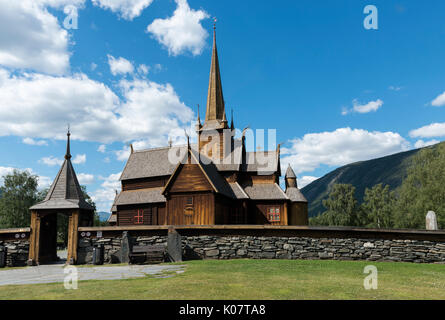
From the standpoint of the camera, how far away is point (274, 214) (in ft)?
106

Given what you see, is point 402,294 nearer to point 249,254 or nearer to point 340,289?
point 340,289

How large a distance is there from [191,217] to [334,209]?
140 ft

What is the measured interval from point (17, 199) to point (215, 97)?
41131 millimetres

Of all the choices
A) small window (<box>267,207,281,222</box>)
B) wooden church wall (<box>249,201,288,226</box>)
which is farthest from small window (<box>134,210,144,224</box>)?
small window (<box>267,207,281,222</box>)

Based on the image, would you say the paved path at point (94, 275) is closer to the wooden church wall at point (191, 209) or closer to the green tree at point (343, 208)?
the wooden church wall at point (191, 209)

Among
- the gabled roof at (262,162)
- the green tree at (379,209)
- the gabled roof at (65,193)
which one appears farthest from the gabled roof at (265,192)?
the green tree at (379,209)

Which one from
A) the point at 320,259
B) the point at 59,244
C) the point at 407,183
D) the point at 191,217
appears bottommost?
the point at 59,244

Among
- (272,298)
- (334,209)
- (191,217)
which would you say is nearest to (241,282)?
(272,298)

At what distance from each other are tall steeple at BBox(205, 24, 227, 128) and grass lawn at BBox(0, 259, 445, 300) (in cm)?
2750

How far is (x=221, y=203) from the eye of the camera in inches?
1133

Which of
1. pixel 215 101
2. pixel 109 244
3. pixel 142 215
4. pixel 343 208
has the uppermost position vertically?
pixel 215 101

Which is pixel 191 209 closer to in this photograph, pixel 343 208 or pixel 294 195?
pixel 294 195

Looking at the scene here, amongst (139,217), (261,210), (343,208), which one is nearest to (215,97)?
(261,210)

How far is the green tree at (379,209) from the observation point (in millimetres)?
58750
